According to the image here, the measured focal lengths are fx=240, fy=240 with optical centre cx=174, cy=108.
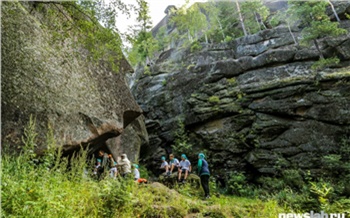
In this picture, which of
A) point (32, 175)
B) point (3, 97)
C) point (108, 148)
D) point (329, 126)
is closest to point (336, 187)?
point (329, 126)

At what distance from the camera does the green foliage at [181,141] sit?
17087 mm

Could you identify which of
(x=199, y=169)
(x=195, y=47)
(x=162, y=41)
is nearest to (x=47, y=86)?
(x=199, y=169)

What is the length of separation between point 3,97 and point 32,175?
4.18m

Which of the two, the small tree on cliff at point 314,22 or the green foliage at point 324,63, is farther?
the small tree on cliff at point 314,22

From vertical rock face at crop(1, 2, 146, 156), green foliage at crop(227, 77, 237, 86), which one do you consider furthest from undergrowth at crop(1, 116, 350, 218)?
green foliage at crop(227, 77, 237, 86)

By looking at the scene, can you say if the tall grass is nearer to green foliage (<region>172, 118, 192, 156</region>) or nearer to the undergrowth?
the undergrowth

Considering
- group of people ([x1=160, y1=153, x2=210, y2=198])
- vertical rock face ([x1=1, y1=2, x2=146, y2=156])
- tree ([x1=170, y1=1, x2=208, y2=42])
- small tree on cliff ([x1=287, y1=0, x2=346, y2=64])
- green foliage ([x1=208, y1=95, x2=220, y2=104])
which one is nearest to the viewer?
vertical rock face ([x1=1, y1=2, x2=146, y2=156])

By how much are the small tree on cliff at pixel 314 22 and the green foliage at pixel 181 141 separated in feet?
35.6

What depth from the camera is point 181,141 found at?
58.9 ft

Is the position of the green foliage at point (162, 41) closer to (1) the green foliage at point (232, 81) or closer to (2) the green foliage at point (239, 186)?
(1) the green foliage at point (232, 81)

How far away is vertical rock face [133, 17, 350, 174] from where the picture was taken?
13977mm

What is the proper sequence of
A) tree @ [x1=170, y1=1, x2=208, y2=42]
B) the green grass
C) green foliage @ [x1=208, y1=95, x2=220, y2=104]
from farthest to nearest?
1. tree @ [x1=170, y1=1, x2=208, y2=42]
2. green foliage @ [x1=208, y1=95, x2=220, y2=104]
3. the green grass

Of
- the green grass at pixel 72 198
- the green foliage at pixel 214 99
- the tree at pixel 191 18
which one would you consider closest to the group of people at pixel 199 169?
the green grass at pixel 72 198

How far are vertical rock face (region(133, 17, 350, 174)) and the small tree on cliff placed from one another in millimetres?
774
